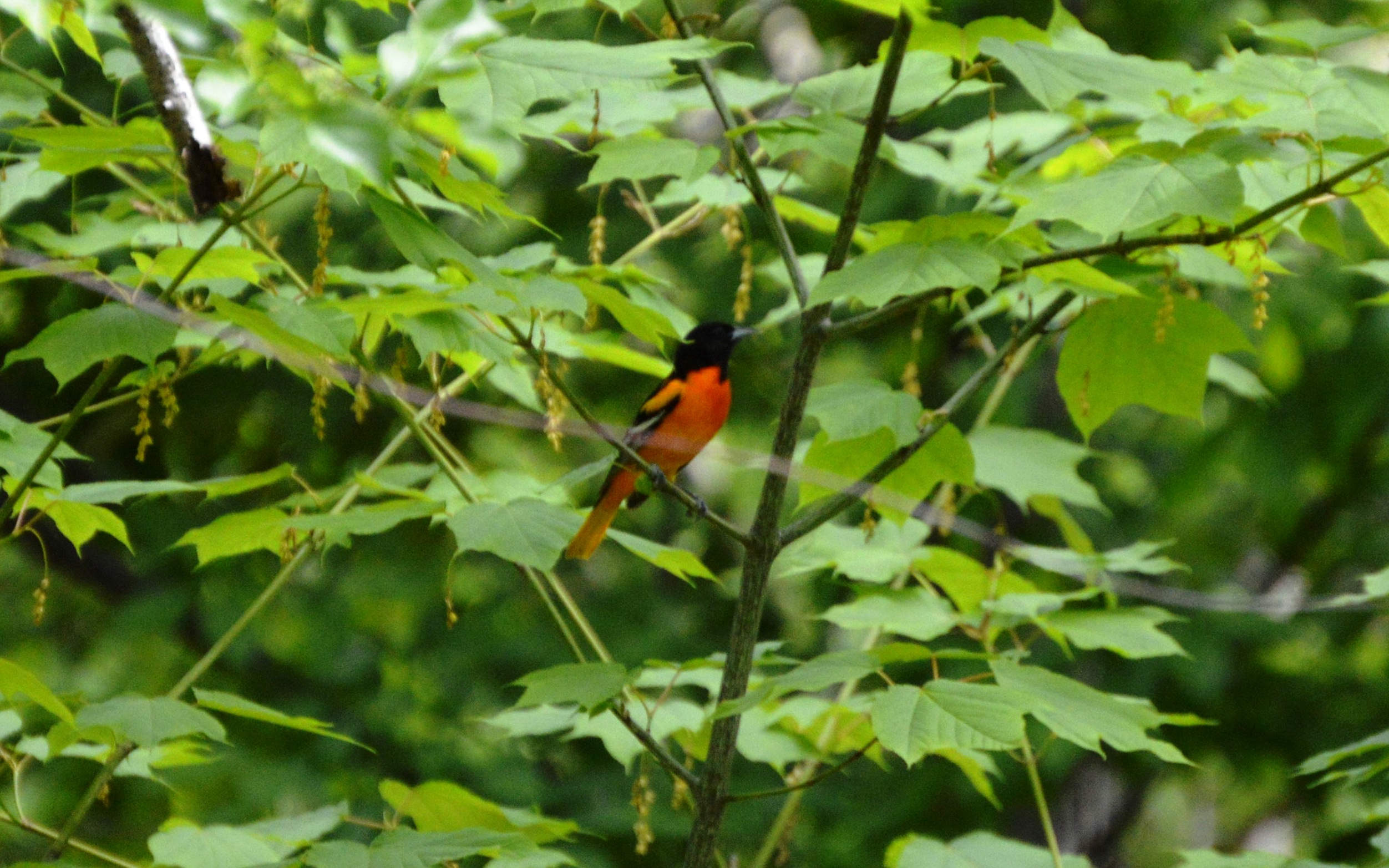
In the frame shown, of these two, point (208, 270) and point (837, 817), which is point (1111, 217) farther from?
point (837, 817)

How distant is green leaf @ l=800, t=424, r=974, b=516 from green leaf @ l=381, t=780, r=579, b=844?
64 cm

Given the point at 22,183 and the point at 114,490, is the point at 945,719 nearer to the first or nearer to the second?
the point at 114,490

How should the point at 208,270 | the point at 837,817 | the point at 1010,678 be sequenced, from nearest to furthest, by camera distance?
the point at 1010,678, the point at 208,270, the point at 837,817

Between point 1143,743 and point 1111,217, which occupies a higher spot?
point 1111,217

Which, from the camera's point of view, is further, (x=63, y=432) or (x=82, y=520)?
(x=82, y=520)

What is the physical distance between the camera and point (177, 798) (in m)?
4.22

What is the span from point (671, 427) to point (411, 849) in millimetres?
1560

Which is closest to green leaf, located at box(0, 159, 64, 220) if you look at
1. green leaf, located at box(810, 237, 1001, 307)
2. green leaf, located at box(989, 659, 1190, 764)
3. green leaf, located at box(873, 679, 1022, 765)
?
green leaf, located at box(810, 237, 1001, 307)

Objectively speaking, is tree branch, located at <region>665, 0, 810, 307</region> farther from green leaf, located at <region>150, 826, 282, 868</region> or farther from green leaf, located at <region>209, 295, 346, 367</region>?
green leaf, located at <region>150, 826, 282, 868</region>

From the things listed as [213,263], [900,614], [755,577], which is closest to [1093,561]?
[900,614]

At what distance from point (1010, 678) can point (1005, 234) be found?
1.77 feet

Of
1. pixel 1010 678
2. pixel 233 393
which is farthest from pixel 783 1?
pixel 1010 678

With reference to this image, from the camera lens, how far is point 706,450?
2.69 meters

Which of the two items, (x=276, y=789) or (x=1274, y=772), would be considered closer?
(x=276, y=789)
